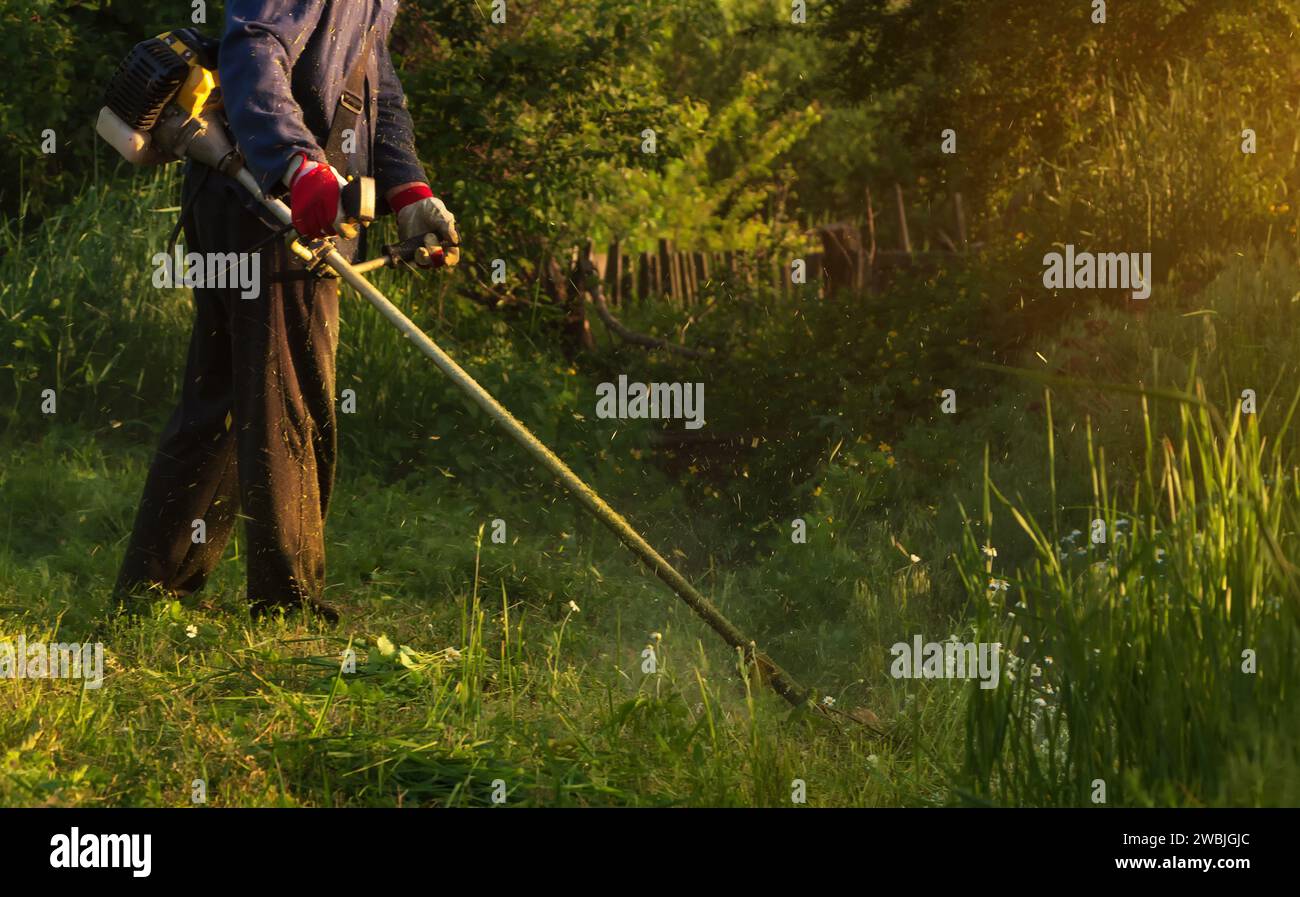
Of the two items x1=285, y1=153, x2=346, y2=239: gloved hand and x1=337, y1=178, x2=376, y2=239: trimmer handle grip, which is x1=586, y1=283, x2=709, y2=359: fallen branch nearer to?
x1=337, y1=178, x2=376, y2=239: trimmer handle grip

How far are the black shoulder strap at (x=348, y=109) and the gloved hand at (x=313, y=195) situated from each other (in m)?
0.46

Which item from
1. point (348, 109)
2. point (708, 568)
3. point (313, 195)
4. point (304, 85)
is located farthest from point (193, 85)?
point (708, 568)

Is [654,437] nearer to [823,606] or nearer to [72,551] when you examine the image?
[823,606]

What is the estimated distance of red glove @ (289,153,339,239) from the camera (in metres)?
4.78

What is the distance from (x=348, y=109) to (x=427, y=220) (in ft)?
1.38

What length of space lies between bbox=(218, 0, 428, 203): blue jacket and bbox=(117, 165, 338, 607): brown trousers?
1.14 feet

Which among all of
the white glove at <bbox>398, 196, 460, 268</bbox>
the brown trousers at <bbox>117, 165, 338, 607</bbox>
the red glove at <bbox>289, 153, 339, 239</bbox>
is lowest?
the brown trousers at <bbox>117, 165, 338, 607</bbox>

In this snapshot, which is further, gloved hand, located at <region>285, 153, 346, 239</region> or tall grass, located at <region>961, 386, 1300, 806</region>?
gloved hand, located at <region>285, 153, 346, 239</region>

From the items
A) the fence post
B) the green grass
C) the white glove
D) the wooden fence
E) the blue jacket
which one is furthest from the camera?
the fence post

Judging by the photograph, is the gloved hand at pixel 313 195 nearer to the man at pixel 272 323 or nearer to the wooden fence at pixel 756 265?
the man at pixel 272 323

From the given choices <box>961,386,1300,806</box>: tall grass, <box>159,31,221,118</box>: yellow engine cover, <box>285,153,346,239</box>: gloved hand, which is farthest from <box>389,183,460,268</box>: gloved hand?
<box>961,386,1300,806</box>: tall grass

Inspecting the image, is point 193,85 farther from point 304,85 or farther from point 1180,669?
point 1180,669

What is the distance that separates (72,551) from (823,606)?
282 cm

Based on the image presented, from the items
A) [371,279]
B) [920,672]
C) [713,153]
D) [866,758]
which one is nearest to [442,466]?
[371,279]
